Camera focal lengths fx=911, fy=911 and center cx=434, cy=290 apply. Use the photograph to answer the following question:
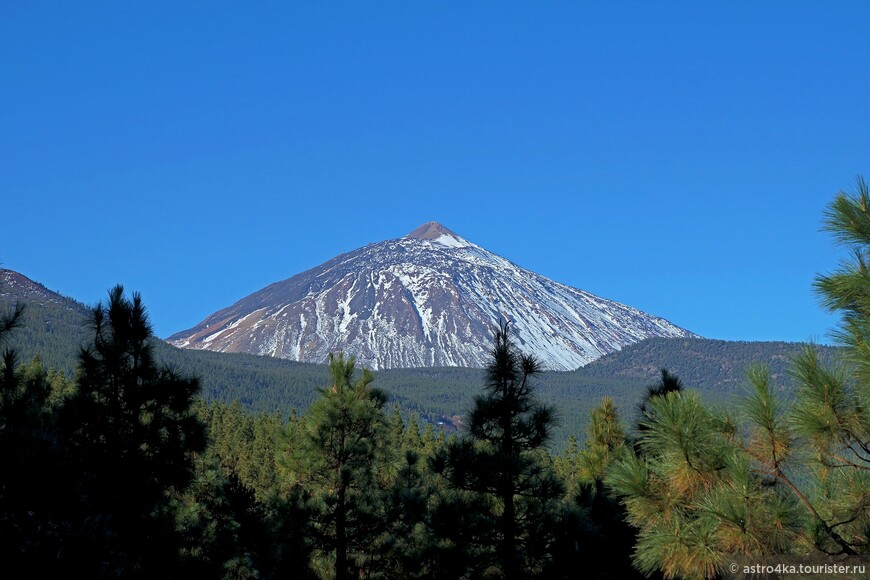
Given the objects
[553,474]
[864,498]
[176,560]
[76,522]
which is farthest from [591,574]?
[864,498]

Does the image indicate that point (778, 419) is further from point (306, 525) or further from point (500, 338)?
point (306, 525)

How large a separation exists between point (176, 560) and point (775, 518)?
1386 cm

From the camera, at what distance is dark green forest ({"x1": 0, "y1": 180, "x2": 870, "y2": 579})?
25.4 ft

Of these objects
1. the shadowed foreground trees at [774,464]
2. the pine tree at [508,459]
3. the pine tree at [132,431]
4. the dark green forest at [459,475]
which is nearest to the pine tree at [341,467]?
the dark green forest at [459,475]

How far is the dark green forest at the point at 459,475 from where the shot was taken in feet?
25.4

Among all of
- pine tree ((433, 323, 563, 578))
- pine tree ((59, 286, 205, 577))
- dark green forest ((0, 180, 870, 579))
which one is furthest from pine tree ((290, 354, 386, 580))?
pine tree ((59, 286, 205, 577))

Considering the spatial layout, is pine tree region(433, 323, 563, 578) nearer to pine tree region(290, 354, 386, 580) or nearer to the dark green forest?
the dark green forest

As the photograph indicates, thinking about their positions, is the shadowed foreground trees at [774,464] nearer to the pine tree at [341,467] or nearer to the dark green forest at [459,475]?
the dark green forest at [459,475]

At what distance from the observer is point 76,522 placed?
13.2 meters

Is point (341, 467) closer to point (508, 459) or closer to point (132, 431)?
point (508, 459)

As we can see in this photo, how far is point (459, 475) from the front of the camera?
20.2 meters

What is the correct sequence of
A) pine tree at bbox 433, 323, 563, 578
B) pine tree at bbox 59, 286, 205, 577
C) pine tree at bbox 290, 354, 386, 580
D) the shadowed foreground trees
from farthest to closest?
pine tree at bbox 290, 354, 386, 580, pine tree at bbox 433, 323, 563, 578, pine tree at bbox 59, 286, 205, 577, the shadowed foreground trees

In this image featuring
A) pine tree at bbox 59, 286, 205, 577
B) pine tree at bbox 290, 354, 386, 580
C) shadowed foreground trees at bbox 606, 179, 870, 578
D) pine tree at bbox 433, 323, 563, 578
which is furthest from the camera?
pine tree at bbox 290, 354, 386, 580

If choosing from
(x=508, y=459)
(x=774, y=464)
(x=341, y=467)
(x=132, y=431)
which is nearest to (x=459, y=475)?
(x=508, y=459)
